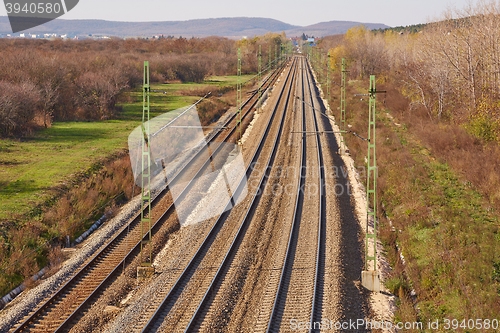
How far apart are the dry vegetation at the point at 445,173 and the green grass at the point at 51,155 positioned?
9.17m

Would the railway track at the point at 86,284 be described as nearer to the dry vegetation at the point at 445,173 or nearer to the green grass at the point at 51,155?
the green grass at the point at 51,155

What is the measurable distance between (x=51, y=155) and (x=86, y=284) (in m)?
14.4

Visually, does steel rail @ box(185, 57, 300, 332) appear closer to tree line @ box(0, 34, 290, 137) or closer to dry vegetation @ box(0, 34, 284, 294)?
dry vegetation @ box(0, 34, 284, 294)

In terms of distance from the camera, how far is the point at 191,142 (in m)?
33.0

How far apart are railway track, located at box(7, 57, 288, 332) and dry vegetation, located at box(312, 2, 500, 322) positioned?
777 centimetres

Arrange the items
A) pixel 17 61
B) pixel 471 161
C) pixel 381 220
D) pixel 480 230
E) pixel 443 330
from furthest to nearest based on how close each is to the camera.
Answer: pixel 17 61 → pixel 471 161 → pixel 381 220 → pixel 480 230 → pixel 443 330

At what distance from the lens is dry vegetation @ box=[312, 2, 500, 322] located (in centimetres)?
1341

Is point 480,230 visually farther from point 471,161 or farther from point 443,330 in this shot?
point 471,161

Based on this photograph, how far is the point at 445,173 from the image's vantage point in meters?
→ 23.5

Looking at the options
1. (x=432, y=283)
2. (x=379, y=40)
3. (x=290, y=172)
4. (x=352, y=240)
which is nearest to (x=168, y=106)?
(x=290, y=172)

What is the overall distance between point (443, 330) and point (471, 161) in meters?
13.8

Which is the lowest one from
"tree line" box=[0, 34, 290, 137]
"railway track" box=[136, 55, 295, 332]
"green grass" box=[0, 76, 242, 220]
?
"railway track" box=[136, 55, 295, 332]

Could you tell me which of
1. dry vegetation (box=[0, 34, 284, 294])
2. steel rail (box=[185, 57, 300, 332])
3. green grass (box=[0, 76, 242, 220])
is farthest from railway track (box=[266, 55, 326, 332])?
dry vegetation (box=[0, 34, 284, 294])

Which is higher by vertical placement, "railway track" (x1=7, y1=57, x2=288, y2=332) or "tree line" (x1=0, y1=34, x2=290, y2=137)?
"tree line" (x1=0, y1=34, x2=290, y2=137)
